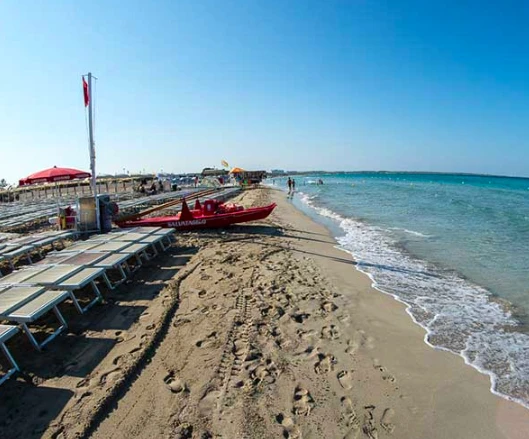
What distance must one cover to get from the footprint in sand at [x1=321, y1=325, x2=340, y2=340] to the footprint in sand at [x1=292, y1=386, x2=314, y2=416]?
1.21 m

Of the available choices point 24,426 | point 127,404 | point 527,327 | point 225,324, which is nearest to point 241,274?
point 225,324

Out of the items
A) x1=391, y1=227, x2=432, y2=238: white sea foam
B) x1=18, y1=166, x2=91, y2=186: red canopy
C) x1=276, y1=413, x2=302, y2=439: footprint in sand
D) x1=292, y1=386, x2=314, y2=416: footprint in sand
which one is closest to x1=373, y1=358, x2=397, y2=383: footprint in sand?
x1=292, y1=386, x2=314, y2=416: footprint in sand

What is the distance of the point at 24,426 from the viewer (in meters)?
2.80

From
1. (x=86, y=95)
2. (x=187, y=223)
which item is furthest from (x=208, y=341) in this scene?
(x=86, y=95)

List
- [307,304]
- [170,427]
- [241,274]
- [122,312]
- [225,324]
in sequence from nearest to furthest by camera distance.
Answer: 1. [170,427]
2. [225,324]
3. [122,312]
4. [307,304]
5. [241,274]

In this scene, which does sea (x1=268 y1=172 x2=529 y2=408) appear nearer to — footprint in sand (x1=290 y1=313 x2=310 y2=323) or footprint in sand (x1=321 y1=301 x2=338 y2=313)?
footprint in sand (x1=321 y1=301 x2=338 y2=313)

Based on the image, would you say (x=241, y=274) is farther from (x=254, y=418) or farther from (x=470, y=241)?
(x=470, y=241)

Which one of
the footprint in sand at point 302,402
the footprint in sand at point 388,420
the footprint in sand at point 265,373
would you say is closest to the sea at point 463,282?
the footprint in sand at point 388,420

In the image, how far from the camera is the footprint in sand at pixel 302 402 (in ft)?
9.93

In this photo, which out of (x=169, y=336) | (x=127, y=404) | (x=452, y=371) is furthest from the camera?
(x=169, y=336)

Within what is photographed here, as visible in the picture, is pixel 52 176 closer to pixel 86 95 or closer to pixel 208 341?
pixel 86 95

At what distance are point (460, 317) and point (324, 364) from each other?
3033 millimetres

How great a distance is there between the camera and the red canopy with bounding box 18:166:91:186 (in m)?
10.9

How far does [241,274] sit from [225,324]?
2.29 metres
